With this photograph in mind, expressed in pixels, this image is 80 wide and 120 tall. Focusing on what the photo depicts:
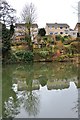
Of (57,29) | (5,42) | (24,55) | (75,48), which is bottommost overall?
(24,55)

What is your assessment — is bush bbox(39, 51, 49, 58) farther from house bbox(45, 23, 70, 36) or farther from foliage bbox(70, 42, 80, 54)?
house bbox(45, 23, 70, 36)

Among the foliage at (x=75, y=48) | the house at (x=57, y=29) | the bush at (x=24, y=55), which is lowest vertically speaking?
the bush at (x=24, y=55)

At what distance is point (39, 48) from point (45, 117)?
1997cm

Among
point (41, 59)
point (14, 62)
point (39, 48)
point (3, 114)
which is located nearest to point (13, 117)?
point (3, 114)

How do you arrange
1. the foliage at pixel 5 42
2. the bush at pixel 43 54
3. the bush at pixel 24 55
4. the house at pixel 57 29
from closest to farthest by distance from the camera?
the foliage at pixel 5 42, the bush at pixel 24 55, the bush at pixel 43 54, the house at pixel 57 29

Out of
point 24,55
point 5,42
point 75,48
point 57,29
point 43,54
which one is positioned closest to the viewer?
point 5,42

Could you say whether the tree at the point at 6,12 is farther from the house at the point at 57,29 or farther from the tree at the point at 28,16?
the house at the point at 57,29

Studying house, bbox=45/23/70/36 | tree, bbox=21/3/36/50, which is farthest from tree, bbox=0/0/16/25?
house, bbox=45/23/70/36

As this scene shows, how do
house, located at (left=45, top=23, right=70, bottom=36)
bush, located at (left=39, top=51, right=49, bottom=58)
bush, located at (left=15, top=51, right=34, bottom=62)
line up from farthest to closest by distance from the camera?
1. house, located at (left=45, top=23, right=70, bottom=36)
2. bush, located at (left=39, top=51, right=49, bottom=58)
3. bush, located at (left=15, top=51, right=34, bottom=62)

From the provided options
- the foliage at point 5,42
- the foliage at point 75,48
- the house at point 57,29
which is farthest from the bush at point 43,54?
the house at point 57,29

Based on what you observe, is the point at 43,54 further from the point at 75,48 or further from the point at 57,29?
the point at 57,29

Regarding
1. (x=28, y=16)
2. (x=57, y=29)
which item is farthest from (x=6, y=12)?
(x=57, y=29)

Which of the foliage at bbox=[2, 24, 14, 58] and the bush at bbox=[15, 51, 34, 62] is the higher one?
the foliage at bbox=[2, 24, 14, 58]

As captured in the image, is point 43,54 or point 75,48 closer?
point 43,54
